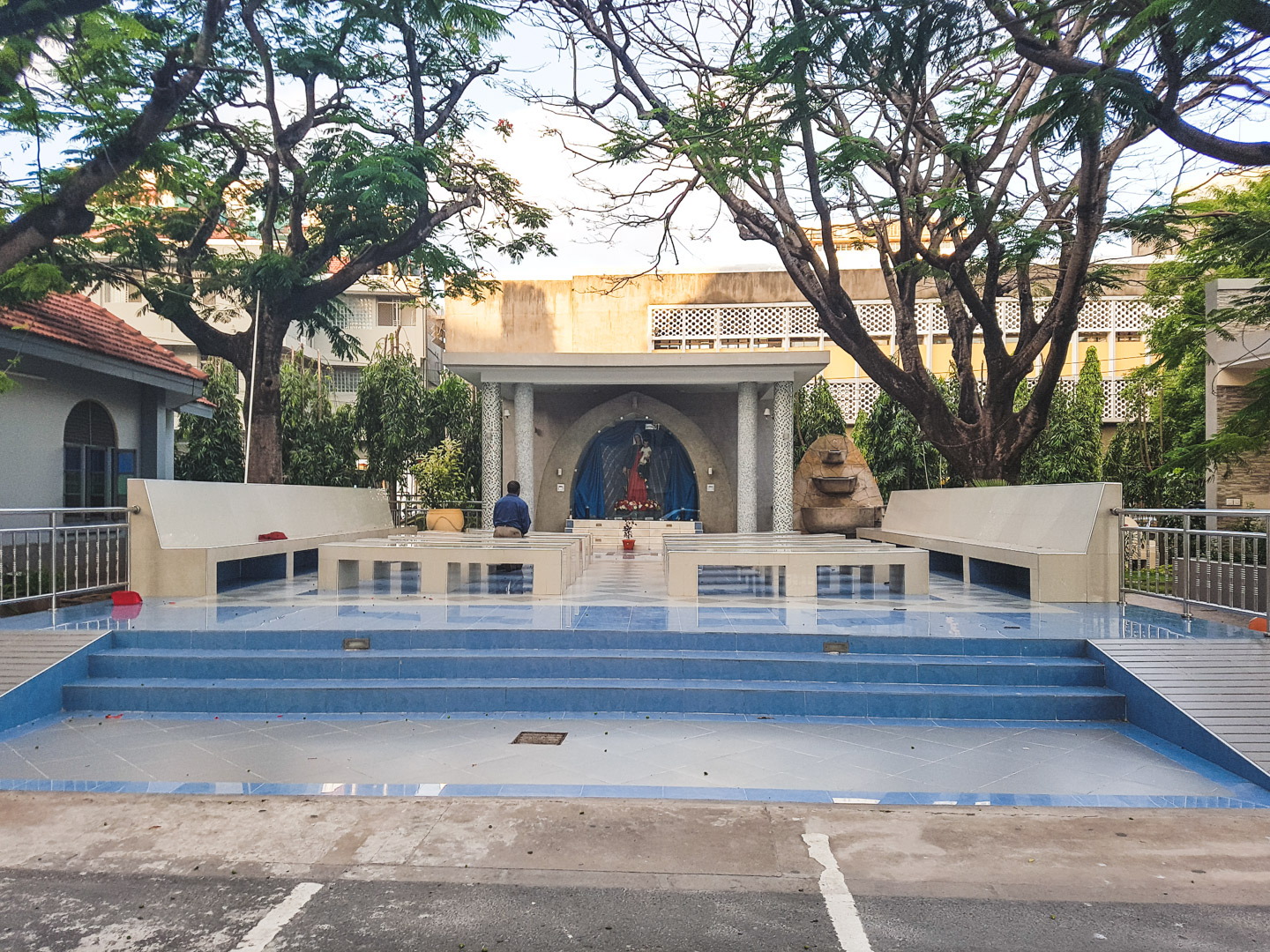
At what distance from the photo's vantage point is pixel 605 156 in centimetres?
1336

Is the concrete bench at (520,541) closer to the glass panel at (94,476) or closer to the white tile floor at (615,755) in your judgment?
the white tile floor at (615,755)

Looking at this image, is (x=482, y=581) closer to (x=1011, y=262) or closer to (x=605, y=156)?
(x=605, y=156)

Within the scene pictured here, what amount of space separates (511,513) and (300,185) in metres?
6.12

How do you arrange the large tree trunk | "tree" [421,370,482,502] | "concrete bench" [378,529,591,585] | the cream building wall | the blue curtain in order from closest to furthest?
"concrete bench" [378,529,591,585]
the large tree trunk
the blue curtain
"tree" [421,370,482,502]
the cream building wall

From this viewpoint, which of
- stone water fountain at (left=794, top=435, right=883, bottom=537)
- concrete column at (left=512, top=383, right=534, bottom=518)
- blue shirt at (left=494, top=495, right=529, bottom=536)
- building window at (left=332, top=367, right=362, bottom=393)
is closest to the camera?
blue shirt at (left=494, top=495, right=529, bottom=536)

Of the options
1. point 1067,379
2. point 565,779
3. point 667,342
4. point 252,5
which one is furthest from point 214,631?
point 1067,379

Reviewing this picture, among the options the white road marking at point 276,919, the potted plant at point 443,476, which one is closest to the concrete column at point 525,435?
the potted plant at point 443,476

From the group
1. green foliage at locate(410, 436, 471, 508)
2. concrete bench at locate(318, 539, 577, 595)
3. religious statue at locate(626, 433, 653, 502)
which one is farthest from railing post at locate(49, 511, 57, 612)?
religious statue at locate(626, 433, 653, 502)

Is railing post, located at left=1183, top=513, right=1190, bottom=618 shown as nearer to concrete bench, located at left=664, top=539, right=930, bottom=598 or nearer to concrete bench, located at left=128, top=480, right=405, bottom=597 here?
concrete bench, located at left=664, top=539, right=930, bottom=598

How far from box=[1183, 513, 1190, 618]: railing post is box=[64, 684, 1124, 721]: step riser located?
3.27m

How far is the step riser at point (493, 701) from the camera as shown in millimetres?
6469

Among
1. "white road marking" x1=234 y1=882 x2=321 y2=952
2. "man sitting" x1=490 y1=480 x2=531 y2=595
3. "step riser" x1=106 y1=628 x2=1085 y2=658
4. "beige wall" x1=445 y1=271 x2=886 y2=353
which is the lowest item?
"white road marking" x1=234 y1=882 x2=321 y2=952

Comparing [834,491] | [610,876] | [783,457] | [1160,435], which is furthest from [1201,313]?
[610,876]

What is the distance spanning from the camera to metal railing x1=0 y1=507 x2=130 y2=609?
26.0ft
